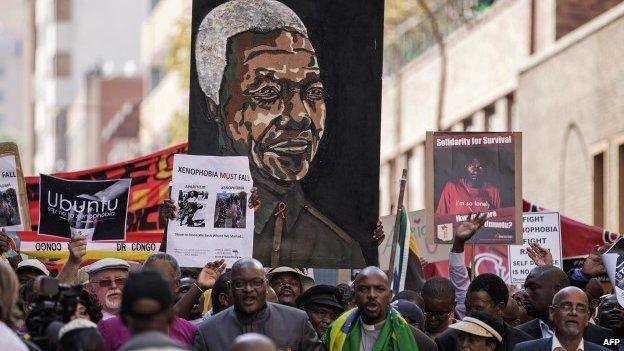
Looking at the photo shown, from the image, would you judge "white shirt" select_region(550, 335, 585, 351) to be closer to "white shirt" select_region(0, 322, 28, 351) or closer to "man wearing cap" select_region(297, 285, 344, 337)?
"man wearing cap" select_region(297, 285, 344, 337)

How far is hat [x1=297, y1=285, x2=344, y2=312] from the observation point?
48.5 ft

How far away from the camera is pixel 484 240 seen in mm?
16750

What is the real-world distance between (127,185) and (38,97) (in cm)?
12089

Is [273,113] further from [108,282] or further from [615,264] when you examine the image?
[615,264]

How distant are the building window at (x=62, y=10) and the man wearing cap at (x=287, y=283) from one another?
107 m

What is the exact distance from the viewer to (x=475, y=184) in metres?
16.9

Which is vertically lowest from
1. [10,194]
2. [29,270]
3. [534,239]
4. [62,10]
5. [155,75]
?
[29,270]

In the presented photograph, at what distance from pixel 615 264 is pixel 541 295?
1100 millimetres

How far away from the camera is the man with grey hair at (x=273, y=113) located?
1595cm

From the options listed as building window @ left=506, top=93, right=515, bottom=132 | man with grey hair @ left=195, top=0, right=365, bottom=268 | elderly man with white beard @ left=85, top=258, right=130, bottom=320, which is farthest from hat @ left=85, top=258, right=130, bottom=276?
building window @ left=506, top=93, right=515, bottom=132

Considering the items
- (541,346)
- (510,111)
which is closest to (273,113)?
(541,346)

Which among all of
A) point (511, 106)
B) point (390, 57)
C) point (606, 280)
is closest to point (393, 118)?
point (390, 57)

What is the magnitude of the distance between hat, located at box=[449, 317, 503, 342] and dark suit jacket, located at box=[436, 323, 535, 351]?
0.16 m

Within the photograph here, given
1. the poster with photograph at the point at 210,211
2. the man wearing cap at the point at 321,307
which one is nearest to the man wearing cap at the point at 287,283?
the poster with photograph at the point at 210,211
